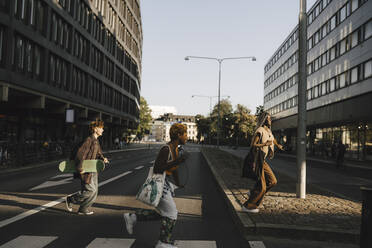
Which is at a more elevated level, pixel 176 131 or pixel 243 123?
pixel 243 123

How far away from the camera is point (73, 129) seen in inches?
1361

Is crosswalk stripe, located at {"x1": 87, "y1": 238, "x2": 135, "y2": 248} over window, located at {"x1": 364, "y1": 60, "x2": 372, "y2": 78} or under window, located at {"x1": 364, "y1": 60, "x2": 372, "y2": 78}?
under

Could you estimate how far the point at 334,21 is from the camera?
1385 inches

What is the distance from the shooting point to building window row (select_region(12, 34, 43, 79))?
20.1m

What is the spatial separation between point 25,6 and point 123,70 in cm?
2817

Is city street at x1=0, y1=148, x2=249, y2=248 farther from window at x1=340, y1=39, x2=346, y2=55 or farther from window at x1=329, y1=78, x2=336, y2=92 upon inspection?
window at x1=329, y1=78, x2=336, y2=92

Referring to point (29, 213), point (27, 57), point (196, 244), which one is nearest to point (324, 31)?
point (27, 57)

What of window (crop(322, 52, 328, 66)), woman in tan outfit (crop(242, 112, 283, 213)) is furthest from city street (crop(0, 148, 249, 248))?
window (crop(322, 52, 328, 66))

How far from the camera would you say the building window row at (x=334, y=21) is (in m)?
30.5

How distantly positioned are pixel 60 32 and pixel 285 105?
123 ft

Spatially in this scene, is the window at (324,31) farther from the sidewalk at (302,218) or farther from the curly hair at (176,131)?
the curly hair at (176,131)

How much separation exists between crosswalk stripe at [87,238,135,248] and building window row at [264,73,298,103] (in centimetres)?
4688

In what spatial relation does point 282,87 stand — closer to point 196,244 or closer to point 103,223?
point 103,223

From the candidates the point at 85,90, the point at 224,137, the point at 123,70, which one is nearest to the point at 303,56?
the point at 85,90
